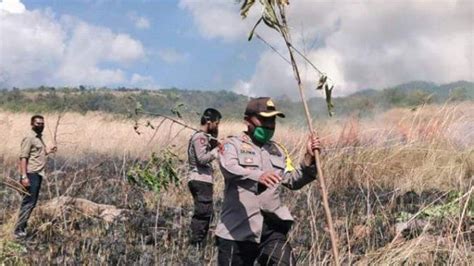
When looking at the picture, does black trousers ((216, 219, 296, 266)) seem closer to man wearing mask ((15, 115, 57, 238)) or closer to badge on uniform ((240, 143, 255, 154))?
badge on uniform ((240, 143, 255, 154))

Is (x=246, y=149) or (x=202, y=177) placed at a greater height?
(x=246, y=149)

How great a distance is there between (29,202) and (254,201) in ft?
14.0

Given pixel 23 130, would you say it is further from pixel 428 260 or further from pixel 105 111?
pixel 428 260

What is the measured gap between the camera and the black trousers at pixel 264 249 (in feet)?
15.1

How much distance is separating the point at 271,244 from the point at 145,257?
2158 mm

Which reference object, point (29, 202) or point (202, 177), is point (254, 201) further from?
point (29, 202)

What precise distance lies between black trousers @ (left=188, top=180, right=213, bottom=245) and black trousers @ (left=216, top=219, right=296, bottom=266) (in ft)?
9.31

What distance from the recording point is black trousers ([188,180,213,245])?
7.50m

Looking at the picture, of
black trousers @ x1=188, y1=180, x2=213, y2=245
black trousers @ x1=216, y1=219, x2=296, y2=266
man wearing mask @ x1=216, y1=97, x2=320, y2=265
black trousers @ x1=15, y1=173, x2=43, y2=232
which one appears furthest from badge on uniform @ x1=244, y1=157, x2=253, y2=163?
black trousers @ x1=15, y1=173, x2=43, y2=232

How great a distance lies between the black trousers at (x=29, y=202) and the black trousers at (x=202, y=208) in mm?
1755

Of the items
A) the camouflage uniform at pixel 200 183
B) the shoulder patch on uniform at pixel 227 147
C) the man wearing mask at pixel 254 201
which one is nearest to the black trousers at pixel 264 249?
the man wearing mask at pixel 254 201

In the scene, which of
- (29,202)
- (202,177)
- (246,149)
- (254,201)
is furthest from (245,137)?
(29,202)

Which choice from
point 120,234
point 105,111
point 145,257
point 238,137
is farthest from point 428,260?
point 105,111

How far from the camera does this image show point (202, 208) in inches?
299
